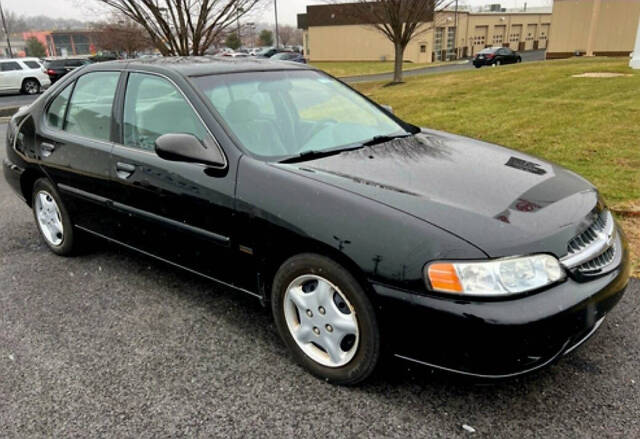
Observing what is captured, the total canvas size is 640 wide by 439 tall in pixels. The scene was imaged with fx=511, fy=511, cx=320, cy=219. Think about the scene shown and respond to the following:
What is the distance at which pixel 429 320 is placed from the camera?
2.06m

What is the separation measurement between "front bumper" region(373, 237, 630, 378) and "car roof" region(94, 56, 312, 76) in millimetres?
1883

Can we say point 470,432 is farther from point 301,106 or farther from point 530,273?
point 301,106

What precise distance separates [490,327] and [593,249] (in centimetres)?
72

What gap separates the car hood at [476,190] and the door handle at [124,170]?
3.69 feet

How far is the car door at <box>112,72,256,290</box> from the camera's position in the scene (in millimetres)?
2771

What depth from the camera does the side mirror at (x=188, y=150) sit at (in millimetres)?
2709

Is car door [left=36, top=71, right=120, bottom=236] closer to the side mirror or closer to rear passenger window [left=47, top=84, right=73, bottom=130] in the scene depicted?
rear passenger window [left=47, top=84, right=73, bottom=130]

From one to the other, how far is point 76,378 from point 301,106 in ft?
6.84

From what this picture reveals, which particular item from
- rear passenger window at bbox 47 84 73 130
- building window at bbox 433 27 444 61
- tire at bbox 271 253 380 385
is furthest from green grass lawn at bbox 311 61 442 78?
tire at bbox 271 253 380 385

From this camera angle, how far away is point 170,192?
9.71ft

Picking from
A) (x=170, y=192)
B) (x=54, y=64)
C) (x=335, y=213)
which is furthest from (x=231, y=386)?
(x=54, y=64)

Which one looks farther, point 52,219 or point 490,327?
point 52,219

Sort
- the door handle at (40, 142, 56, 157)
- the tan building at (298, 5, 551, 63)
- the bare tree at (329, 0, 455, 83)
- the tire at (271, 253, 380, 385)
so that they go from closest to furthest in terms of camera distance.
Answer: the tire at (271, 253, 380, 385) < the door handle at (40, 142, 56, 157) < the bare tree at (329, 0, 455, 83) < the tan building at (298, 5, 551, 63)

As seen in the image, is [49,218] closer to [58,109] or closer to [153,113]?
Answer: [58,109]
